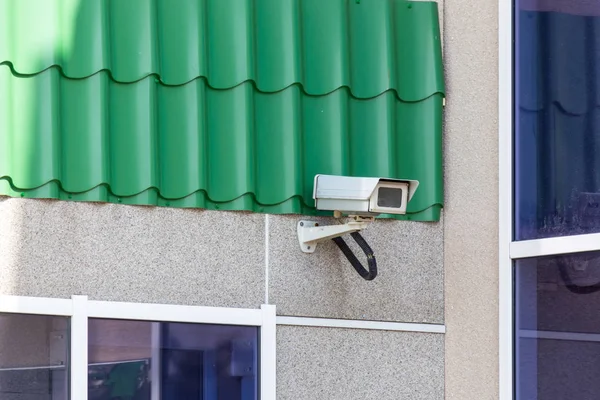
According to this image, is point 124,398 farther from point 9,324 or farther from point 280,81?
point 280,81

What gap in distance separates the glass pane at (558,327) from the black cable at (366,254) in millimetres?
625

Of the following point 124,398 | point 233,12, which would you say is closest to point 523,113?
point 233,12

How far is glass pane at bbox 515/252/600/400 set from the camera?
4.47 m

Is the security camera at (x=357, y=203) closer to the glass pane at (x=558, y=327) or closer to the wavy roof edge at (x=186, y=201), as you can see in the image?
the wavy roof edge at (x=186, y=201)

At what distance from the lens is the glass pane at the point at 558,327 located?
4.47 m

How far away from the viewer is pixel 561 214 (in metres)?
4.68

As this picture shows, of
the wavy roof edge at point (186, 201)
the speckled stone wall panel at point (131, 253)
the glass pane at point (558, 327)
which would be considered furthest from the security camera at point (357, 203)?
the glass pane at point (558, 327)

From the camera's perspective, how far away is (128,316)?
4672mm

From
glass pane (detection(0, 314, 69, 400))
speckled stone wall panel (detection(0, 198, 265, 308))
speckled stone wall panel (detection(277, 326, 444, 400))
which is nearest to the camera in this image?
glass pane (detection(0, 314, 69, 400))

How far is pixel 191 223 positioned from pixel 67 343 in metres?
0.72

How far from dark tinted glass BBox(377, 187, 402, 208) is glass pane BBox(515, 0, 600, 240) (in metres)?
0.58

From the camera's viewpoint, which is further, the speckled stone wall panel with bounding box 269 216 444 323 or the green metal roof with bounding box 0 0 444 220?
the speckled stone wall panel with bounding box 269 216 444 323

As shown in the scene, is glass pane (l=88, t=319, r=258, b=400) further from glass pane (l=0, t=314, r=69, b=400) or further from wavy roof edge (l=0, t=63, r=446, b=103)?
wavy roof edge (l=0, t=63, r=446, b=103)

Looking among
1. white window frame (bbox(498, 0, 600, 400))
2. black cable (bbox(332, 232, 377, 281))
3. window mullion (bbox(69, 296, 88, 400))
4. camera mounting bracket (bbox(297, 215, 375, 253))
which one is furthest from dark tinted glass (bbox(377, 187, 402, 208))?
window mullion (bbox(69, 296, 88, 400))
